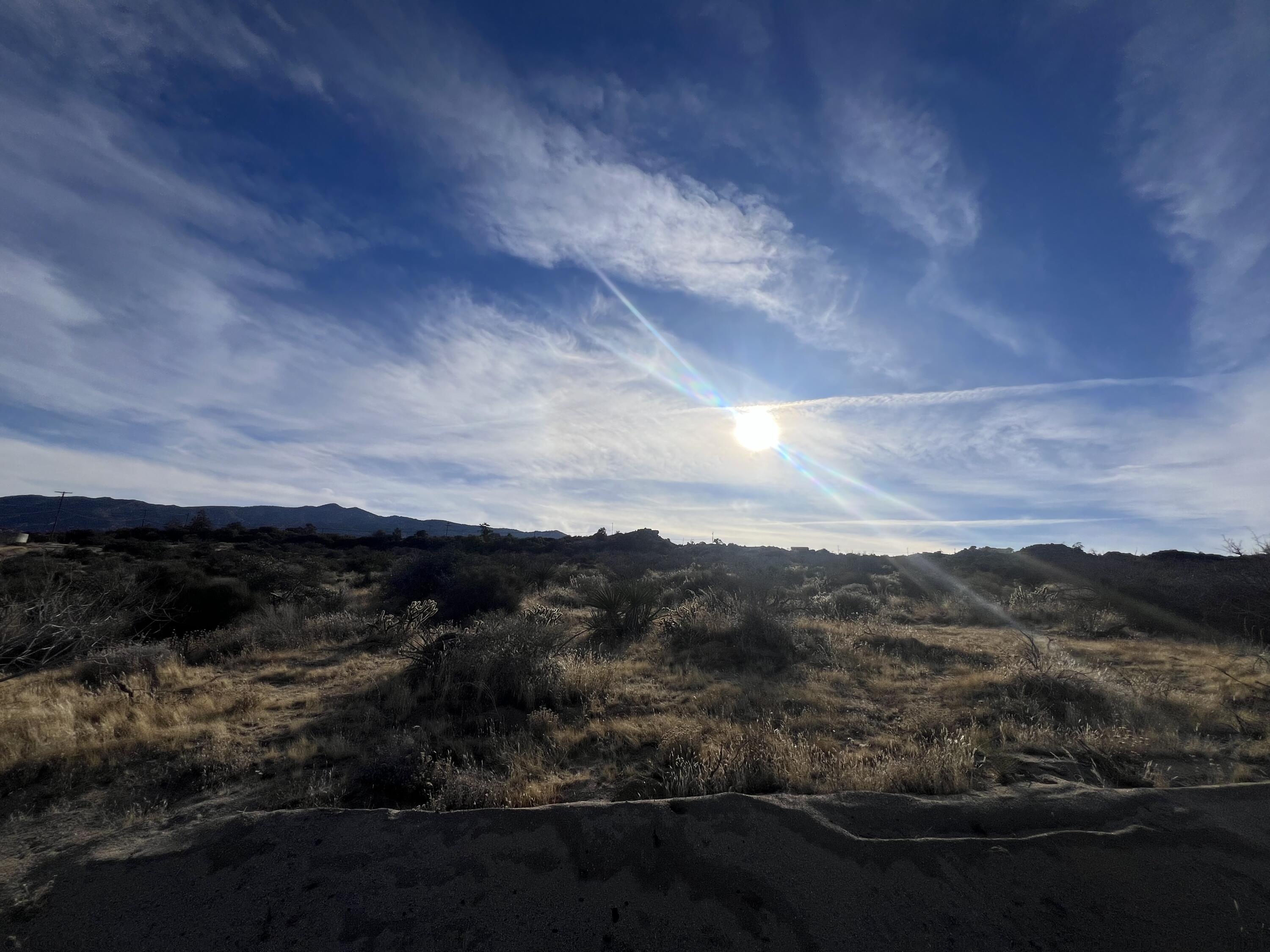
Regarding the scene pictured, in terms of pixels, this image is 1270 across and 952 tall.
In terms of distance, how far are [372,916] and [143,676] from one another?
8710 millimetres

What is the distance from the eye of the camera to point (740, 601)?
16703 mm

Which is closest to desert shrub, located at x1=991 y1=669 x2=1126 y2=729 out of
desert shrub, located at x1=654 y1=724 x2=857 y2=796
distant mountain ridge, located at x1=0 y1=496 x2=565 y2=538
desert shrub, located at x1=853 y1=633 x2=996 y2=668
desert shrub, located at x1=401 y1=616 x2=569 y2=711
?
desert shrub, located at x1=853 y1=633 x2=996 y2=668

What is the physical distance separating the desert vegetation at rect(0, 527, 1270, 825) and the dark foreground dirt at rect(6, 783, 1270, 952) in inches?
35.7

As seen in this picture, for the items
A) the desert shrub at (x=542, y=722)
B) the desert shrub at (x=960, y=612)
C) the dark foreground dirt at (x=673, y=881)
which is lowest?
the desert shrub at (x=542, y=722)

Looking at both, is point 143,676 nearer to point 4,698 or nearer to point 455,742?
point 4,698

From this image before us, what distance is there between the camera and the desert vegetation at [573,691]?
19.1 feet

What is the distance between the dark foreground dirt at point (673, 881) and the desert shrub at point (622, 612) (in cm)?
1010

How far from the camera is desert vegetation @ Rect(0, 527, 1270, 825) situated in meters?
→ 5.81

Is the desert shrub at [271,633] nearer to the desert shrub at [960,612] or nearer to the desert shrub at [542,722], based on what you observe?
the desert shrub at [542,722]

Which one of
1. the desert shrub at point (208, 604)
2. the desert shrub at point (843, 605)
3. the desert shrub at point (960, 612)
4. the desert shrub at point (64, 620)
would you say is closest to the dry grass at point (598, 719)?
the desert shrub at point (64, 620)

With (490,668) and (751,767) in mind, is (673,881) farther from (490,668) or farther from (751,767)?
(490,668)

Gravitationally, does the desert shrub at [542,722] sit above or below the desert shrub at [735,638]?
below

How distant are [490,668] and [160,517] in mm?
114502

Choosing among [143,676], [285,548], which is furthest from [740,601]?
[285,548]
